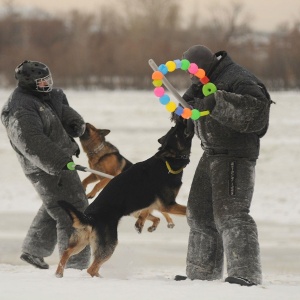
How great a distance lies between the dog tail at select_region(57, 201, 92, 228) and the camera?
5000 millimetres

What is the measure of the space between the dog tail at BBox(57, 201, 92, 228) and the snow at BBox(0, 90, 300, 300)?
37cm

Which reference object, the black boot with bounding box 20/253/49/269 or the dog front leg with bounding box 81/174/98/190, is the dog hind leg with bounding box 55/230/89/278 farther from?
the dog front leg with bounding box 81/174/98/190

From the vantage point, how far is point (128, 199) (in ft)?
17.3

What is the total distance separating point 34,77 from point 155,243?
2861 millimetres

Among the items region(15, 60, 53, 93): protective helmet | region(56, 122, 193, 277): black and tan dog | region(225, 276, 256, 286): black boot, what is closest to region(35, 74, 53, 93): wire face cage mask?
region(15, 60, 53, 93): protective helmet

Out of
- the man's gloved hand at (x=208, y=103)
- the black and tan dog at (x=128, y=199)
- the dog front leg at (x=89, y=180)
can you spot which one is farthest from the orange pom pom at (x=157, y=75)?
the dog front leg at (x=89, y=180)

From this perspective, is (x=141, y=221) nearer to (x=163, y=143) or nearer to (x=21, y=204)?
(x=163, y=143)

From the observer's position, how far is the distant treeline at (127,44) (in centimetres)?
4547

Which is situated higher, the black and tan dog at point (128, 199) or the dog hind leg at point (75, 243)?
the black and tan dog at point (128, 199)

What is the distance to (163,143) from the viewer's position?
18.9 ft

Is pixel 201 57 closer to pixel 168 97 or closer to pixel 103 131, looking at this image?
pixel 168 97

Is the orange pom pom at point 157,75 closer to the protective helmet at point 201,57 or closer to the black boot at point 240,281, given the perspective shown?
the protective helmet at point 201,57

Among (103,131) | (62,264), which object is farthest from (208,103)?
(103,131)

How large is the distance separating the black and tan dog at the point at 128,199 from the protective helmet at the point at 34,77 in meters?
0.93
